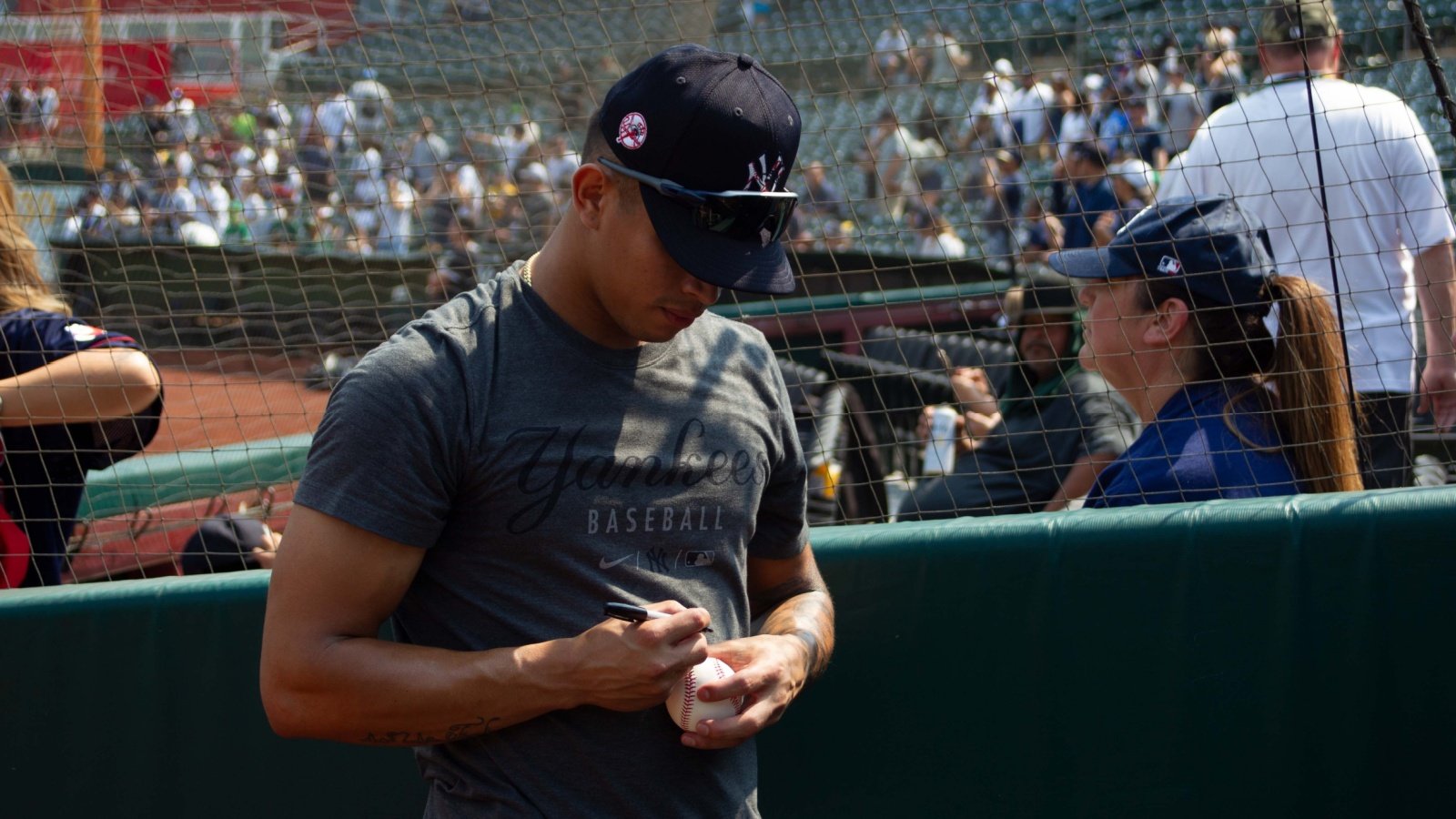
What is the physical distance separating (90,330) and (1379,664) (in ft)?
9.76

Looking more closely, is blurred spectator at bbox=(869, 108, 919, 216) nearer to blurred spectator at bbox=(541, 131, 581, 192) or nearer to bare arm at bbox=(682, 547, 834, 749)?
blurred spectator at bbox=(541, 131, 581, 192)

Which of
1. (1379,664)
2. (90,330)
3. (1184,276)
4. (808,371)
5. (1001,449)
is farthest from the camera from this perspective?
(808,371)

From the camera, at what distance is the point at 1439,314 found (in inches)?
146

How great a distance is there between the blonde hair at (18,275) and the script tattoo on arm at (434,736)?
6.94 ft

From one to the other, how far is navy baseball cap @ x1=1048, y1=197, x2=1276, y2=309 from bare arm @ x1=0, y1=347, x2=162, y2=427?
221cm

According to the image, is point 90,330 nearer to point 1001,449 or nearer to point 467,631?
point 467,631

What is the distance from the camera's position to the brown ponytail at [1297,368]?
282cm

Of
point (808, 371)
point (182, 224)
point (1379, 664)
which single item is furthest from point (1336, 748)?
point (182, 224)

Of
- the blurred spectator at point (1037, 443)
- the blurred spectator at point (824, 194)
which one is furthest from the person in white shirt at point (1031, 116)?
the blurred spectator at point (1037, 443)

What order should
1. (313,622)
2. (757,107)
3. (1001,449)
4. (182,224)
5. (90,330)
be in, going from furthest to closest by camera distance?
(182,224)
(1001,449)
(90,330)
(757,107)
(313,622)

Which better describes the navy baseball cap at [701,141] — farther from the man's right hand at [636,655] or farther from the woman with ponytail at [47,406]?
the woman with ponytail at [47,406]

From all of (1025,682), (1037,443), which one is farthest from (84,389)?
(1037,443)

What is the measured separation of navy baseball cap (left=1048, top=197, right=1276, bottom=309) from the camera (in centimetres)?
288

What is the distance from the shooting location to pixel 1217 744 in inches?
102
